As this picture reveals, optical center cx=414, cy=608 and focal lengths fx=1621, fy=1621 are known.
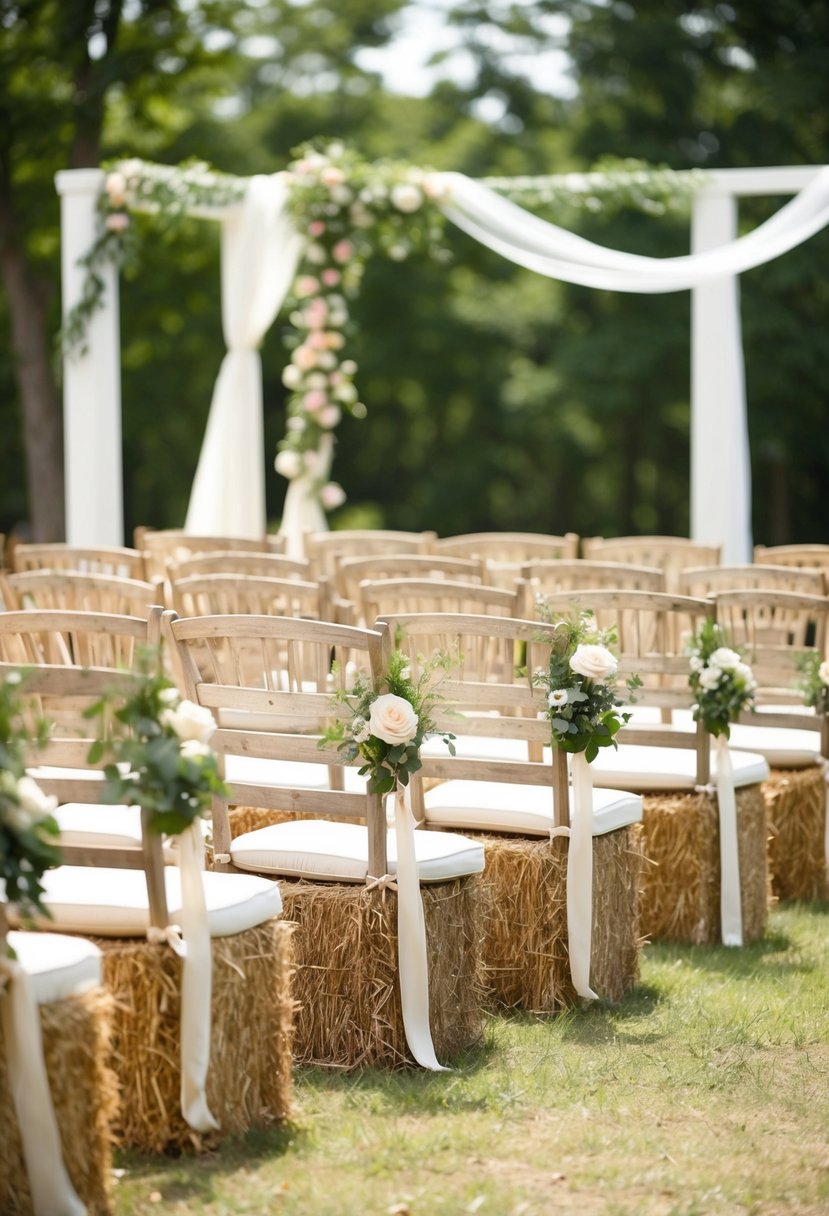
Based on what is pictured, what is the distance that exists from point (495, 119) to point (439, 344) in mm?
3345

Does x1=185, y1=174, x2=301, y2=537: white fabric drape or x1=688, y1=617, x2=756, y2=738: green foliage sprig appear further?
x1=185, y1=174, x2=301, y2=537: white fabric drape

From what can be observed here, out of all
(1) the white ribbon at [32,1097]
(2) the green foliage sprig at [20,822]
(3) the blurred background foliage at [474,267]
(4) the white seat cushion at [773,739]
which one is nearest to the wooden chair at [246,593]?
(4) the white seat cushion at [773,739]

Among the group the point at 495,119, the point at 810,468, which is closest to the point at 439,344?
the point at 495,119

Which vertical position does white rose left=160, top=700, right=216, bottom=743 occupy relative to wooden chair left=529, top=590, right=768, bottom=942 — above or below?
above

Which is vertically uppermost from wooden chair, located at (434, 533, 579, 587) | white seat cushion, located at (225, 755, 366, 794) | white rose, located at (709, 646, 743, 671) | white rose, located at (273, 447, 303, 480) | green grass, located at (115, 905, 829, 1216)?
white rose, located at (273, 447, 303, 480)

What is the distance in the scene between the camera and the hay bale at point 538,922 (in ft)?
14.3

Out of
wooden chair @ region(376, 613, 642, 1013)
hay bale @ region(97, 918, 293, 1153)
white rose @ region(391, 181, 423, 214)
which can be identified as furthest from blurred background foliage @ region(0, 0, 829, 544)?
hay bale @ region(97, 918, 293, 1153)

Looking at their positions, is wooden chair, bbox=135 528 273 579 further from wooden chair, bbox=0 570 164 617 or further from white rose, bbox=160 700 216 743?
white rose, bbox=160 700 216 743

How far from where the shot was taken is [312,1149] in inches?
132

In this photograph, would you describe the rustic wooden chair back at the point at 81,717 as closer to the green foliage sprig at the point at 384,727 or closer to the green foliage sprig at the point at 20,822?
the green foliage sprig at the point at 20,822

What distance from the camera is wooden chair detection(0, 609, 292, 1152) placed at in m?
3.23

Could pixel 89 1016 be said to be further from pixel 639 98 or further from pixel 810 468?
pixel 639 98

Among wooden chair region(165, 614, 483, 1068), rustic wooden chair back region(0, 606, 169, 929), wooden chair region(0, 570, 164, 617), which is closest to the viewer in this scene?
rustic wooden chair back region(0, 606, 169, 929)

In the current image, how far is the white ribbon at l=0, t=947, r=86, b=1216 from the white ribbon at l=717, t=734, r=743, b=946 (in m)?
2.72
